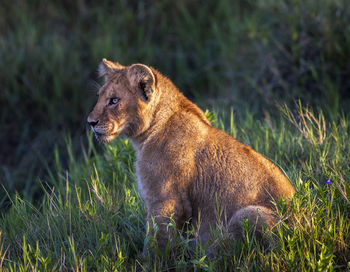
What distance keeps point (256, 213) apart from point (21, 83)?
641cm

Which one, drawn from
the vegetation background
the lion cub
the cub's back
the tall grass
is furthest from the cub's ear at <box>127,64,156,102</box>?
Answer: the tall grass

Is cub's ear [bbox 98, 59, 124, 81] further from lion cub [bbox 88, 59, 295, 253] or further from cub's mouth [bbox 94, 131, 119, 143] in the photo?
cub's mouth [bbox 94, 131, 119, 143]

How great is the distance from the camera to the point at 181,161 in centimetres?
436

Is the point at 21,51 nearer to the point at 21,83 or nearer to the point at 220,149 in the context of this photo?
the point at 21,83

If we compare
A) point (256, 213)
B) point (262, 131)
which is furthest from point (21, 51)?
point (256, 213)

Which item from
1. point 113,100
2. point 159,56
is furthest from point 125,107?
point 159,56

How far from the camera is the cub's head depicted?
4570 mm

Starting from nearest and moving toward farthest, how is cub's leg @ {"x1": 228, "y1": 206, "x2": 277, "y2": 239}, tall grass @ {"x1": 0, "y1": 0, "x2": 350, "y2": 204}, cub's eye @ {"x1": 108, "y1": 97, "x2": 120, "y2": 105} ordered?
cub's leg @ {"x1": 228, "y1": 206, "x2": 277, "y2": 239}
cub's eye @ {"x1": 108, "y1": 97, "x2": 120, "y2": 105}
tall grass @ {"x1": 0, "y1": 0, "x2": 350, "y2": 204}

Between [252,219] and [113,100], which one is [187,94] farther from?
[252,219]

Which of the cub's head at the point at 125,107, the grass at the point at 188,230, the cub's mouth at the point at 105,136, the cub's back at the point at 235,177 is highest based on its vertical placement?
the cub's head at the point at 125,107

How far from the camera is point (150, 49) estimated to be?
1012 cm

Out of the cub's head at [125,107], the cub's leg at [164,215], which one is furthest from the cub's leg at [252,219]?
the cub's head at [125,107]

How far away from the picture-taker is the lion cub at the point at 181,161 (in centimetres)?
423

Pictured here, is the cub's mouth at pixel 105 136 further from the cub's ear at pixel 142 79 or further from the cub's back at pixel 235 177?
the cub's back at pixel 235 177
